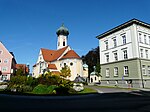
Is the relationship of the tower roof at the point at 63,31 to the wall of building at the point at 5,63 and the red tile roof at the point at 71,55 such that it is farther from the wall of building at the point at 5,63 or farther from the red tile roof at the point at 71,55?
the wall of building at the point at 5,63

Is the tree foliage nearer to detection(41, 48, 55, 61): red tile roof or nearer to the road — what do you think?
detection(41, 48, 55, 61): red tile roof

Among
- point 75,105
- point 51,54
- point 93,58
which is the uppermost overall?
point 51,54

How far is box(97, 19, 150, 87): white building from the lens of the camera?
1224 inches

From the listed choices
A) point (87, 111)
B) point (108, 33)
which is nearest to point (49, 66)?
point (108, 33)

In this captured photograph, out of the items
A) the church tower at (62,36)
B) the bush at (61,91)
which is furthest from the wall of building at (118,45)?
the church tower at (62,36)

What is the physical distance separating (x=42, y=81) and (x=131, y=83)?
1769 centimetres

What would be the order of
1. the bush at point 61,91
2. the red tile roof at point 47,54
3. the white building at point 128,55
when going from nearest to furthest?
the bush at point 61,91
the white building at point 128,55
the red tile roof at point 47,54

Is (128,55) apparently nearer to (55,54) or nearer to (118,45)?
(118,45)

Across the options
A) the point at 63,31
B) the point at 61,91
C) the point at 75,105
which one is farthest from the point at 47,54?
the point at 75,105

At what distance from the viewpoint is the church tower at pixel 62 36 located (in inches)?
2832

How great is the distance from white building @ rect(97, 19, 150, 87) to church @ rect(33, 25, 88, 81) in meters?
19.0

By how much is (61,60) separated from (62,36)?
58.6 feet

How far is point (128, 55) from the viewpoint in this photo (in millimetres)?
32906

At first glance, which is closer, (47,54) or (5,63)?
(5,63)
